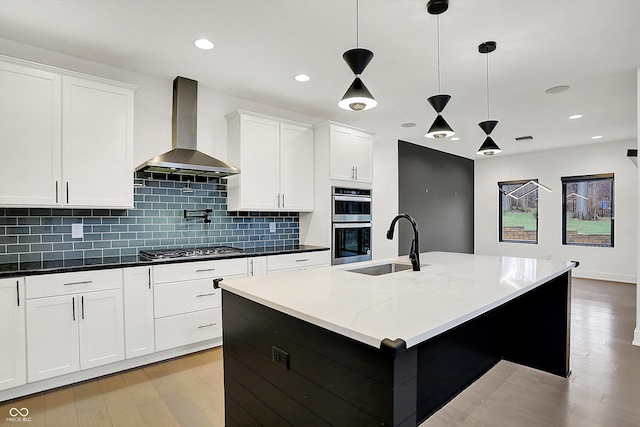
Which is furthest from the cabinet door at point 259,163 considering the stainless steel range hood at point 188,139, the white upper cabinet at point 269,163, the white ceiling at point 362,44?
the white ceiling at point 362,44

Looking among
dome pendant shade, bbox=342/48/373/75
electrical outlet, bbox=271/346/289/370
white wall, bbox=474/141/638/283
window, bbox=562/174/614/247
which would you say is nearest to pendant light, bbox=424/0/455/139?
dome pendant shade, bbox=342/48/373/75

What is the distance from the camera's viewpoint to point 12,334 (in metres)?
2.31

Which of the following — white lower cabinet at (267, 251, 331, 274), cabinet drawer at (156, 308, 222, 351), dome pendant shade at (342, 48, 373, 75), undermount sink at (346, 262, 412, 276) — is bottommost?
cabinet drawer at (156, 308, 222, 351)

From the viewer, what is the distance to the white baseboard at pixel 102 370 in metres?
2.40

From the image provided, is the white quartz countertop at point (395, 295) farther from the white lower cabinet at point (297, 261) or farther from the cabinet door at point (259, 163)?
the cabinet door at point (259, 163)

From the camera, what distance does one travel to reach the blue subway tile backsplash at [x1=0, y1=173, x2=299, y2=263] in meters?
2.77

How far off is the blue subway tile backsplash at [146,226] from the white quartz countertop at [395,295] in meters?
1.90

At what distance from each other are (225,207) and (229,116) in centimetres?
101

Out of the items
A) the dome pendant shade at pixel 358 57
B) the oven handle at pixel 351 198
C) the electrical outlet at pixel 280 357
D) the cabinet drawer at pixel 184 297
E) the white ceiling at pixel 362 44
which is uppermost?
the white ceiling at pixel 362 44

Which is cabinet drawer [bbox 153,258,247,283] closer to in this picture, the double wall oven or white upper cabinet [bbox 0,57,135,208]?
white upper cabinet [bbox 0,57,135,208]

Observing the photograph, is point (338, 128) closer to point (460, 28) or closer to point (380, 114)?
point (380, 114)

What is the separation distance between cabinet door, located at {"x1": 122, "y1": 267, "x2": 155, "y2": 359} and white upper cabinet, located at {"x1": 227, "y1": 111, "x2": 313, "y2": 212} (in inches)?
48.6

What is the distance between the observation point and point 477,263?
8.20 feet

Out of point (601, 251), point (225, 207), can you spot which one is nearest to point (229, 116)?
point (225, 207)
